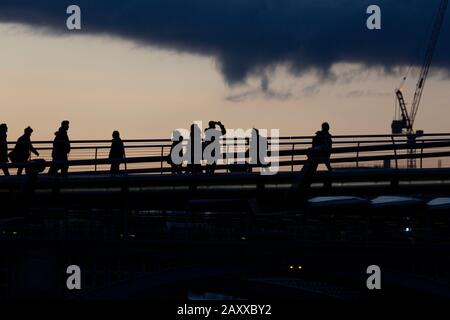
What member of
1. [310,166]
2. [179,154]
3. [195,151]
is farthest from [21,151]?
[310,166]

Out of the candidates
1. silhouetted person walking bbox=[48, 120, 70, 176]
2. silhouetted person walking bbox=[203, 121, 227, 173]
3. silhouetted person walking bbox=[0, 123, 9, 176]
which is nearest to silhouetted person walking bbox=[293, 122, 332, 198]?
silhouetted person walking bbox=[203, 121, 227, 173]

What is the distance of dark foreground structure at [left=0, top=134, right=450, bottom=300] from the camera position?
5291 centimetres

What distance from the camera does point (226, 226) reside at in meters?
60.0

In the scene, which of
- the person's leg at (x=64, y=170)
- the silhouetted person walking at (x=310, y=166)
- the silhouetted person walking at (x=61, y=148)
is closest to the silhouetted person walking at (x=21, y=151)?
the silhouetted person walking at (x=61, y=148)

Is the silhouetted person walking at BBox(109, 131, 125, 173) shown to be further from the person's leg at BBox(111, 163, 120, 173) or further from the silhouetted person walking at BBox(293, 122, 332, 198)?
the silhouetted person walking at BBox(293, 122, 332, 198)

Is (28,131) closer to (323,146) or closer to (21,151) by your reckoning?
(21,151)

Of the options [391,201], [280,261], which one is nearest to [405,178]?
[391,201]

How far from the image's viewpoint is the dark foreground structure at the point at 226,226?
52.9 metres

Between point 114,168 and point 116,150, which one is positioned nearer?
point 114,168

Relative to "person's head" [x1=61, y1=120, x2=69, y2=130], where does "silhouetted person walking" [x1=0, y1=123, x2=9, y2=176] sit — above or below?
below

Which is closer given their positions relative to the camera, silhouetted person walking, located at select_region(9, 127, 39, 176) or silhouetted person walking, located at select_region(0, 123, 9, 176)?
silhouetted person walking, located at select_region(0, 123, 9, 176)

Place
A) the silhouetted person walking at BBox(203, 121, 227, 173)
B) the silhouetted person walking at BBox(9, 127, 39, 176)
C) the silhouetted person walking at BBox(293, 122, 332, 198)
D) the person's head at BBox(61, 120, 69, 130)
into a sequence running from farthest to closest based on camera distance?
the silhouetted person walking at BBox(9, 127, 39, 176) → the person's head at BBox(61, 120, 69, 130) → the silhouetted person walking at BBox(203, 121, 227, 173) → the silhouetted person walking at BBox(293, 122, 332, 198)
